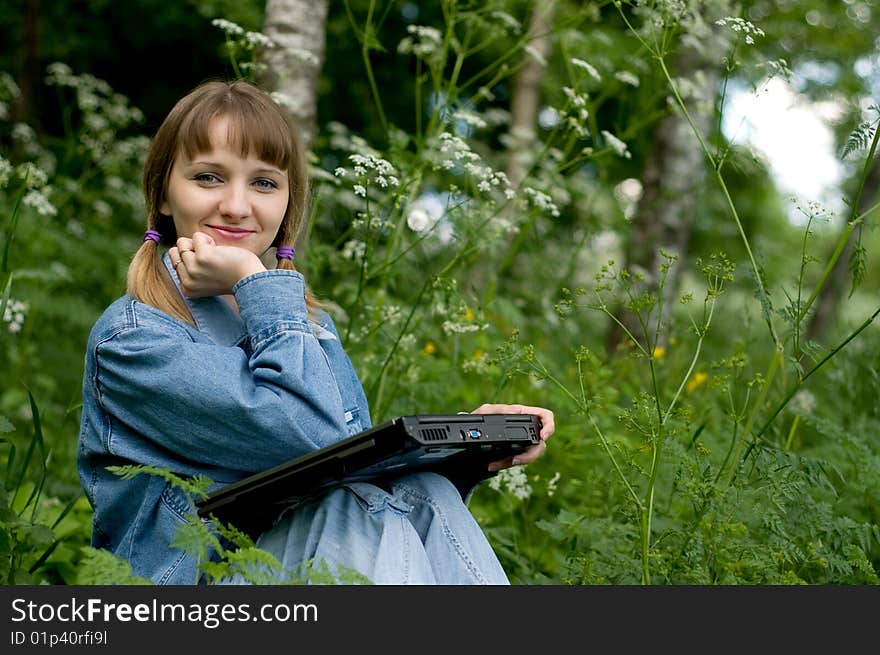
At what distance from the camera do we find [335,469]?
1786mm

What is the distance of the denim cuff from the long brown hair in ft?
0.55

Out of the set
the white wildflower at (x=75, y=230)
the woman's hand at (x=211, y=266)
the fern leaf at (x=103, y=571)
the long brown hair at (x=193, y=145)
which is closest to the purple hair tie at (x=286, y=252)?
the long brown hair at (x=193, y=145)

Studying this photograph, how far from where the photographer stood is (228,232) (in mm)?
2295

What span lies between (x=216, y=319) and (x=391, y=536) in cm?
62

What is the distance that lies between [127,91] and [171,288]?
9997 millimetres

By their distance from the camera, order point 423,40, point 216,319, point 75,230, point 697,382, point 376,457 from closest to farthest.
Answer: point 376,457, point 216,319, point 697,382, point 423,40, point 75,230

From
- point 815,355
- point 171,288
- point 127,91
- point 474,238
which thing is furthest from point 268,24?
point 127,91

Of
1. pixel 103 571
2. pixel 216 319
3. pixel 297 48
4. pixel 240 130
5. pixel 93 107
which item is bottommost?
pixel 103 571

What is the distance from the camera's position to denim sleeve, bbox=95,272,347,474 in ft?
6.24

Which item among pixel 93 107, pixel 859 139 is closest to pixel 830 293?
pixel 93 107

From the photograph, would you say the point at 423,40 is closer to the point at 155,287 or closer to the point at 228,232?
the point at 228,232

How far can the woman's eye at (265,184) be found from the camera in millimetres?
2338
